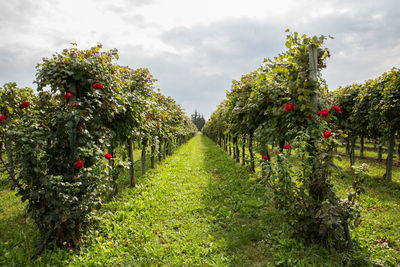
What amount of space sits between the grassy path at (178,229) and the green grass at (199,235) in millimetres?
17

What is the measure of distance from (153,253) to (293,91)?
4167mm

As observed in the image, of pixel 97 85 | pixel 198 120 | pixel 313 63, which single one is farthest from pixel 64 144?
pixel 198 120

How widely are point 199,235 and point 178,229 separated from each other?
0.59m

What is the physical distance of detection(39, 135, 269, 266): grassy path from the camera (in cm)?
348

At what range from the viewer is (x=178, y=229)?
4.61m

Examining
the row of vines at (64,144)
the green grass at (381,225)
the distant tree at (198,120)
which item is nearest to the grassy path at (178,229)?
the row of vines at (64,144)

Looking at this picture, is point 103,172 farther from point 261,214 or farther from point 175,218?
point 261,214

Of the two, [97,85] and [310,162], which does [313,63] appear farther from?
[97,85]

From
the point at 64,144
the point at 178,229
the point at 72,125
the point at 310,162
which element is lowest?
the point at 178,229

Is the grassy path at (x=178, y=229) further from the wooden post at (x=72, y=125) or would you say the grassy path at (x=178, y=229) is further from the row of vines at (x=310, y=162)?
the wooden post at (x=72, y=125)

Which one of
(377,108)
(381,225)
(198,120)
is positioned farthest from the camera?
(198,120)

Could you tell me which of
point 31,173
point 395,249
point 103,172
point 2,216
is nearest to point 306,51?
point 395,249

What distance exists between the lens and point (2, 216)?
204 inches

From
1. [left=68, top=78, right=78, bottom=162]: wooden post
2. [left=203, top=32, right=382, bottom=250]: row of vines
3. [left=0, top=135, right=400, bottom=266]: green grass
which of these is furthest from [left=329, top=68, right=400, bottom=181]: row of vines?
[left=68, top=78, right=78, bottom=162]: wooden post
